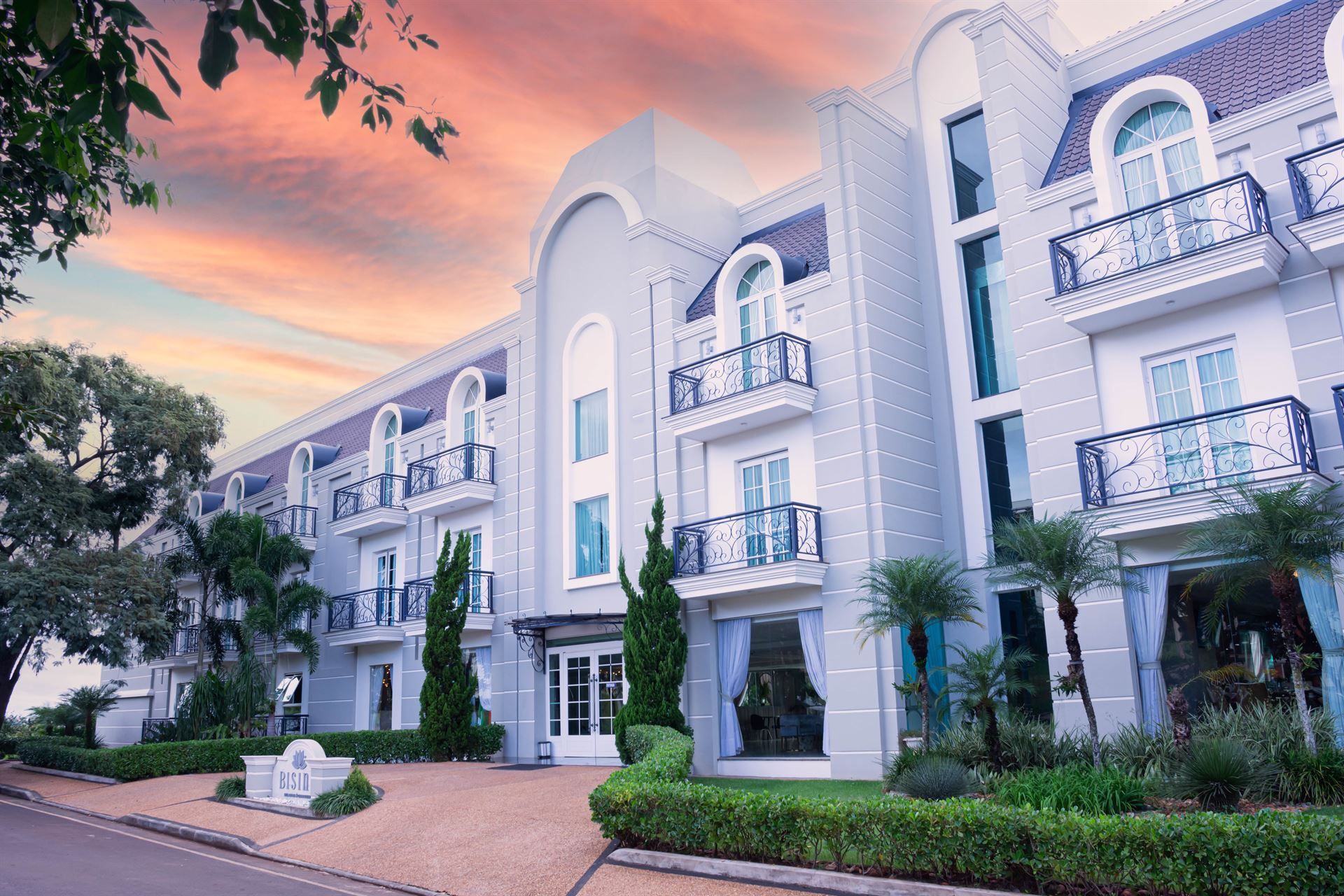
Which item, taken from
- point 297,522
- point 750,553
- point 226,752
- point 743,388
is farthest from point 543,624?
point 297,522

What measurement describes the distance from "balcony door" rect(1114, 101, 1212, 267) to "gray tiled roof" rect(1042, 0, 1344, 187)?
60 cm

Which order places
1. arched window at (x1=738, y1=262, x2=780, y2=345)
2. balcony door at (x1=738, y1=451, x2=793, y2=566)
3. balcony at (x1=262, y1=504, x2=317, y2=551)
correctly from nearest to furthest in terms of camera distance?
balcony door at (x1=738, y1=451, x2=793, y2=566) < arched window at (x1=738, y1=262, x2=780, y2=345) < balcony at (x1=262, y1=504, x2=317, y2=551)

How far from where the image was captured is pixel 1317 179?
13523 mm

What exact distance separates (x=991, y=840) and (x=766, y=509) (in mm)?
9331

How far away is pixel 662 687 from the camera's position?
18719 millimetres

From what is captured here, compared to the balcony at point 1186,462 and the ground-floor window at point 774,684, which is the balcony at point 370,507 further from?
the balcony at point 1186,462

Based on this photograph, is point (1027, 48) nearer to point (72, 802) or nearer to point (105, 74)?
point (105, 74)

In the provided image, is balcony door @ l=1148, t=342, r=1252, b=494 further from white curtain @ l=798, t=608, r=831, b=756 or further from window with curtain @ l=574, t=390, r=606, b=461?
window with curtain @ l=574, t=390, r=606, b=461

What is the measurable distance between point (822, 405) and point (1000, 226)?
4.28 metres

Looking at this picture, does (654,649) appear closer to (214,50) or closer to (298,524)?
(214,50)

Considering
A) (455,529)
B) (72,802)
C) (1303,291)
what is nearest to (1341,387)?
(1303,291)

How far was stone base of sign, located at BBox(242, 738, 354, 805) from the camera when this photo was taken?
15945 mm

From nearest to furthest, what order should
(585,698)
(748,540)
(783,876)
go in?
1. (783,876)
2. (748,540)
3. (585,698)

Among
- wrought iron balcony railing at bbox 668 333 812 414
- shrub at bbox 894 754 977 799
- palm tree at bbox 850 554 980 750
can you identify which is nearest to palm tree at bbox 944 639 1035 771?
palm tree at bbox 850 554 980 750
